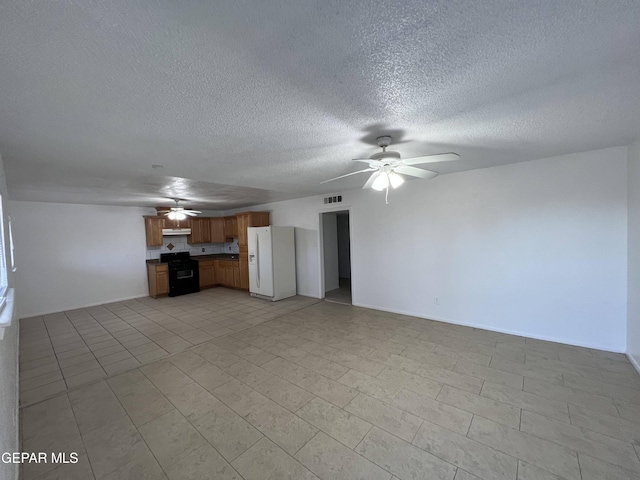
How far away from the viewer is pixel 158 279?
20.7ft

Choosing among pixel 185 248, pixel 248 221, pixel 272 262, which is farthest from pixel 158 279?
pixel 272 262

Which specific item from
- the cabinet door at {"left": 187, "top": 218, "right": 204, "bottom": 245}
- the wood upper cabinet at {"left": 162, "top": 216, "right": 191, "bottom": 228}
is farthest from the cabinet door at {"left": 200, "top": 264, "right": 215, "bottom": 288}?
the wood upper cabinet at {"left": 162, "top": 216, "right": 191, "bottom": 228}

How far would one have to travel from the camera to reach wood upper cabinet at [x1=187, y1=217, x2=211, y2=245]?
7.46 meters

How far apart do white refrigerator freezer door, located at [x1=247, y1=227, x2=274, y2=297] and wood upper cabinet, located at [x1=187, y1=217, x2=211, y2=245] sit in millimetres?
2303

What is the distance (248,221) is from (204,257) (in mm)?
2245

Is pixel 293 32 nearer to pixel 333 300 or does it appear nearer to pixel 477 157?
pixel 477 157

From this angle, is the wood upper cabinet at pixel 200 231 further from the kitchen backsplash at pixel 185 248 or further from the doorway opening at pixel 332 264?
the doorway opening at pixel 332 264

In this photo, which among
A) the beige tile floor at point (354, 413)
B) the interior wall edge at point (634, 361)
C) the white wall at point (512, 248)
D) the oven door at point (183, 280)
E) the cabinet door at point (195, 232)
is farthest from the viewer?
the cabinet door at point (195, 232)

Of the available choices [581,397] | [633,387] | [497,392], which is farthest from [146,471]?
[633,387]

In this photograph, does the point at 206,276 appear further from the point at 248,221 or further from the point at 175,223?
the point at 248,221

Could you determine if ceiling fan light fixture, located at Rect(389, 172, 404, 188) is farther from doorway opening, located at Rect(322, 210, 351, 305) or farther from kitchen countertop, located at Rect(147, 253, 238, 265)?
kitchen countertop, located at Rect(147, 253, 238, 265)

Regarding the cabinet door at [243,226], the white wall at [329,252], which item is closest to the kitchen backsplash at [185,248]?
the cabinet door at [243,226]

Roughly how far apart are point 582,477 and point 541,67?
248cm

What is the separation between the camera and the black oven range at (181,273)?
21.3 feet
